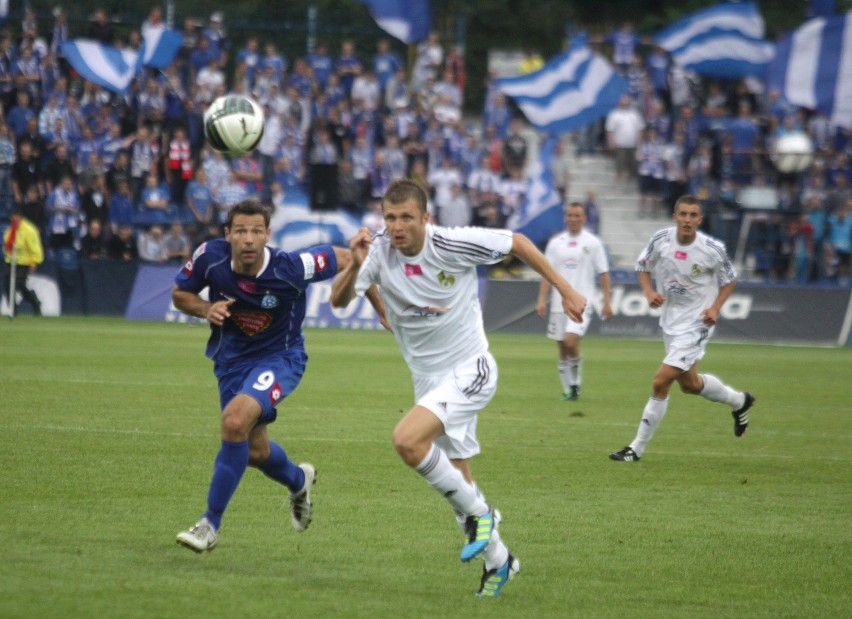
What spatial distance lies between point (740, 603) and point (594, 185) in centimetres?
2735

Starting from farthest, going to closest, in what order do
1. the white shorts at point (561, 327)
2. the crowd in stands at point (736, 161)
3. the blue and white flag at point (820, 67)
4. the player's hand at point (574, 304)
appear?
the blue and white flag at point (820, 67), the crowd in stands at point (736, 161), the white shorts at point (561, 327), the player's hand at point (574, 304)

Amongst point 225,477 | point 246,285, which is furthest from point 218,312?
point 225,477

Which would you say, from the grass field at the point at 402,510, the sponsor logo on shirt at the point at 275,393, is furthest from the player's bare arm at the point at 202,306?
the grass field at the point at 402,510

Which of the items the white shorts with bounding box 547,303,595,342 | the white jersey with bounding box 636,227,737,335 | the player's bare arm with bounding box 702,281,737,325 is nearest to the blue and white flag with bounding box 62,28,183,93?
the white shorts with bounding box 547,303,595,342

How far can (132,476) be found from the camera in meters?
9.23

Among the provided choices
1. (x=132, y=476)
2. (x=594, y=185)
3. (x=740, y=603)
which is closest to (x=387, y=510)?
(x=132, y=476)

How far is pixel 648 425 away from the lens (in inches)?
440

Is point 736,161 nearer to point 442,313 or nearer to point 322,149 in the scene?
point 322,149

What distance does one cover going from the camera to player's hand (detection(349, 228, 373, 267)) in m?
6.44

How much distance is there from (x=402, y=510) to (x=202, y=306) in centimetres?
207

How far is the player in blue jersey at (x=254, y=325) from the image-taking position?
23.6 ft

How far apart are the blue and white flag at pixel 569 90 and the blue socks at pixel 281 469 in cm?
2338

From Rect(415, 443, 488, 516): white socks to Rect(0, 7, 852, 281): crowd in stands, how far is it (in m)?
21.2

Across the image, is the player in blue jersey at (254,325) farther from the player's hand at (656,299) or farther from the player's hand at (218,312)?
the player's hand at (656,299)
